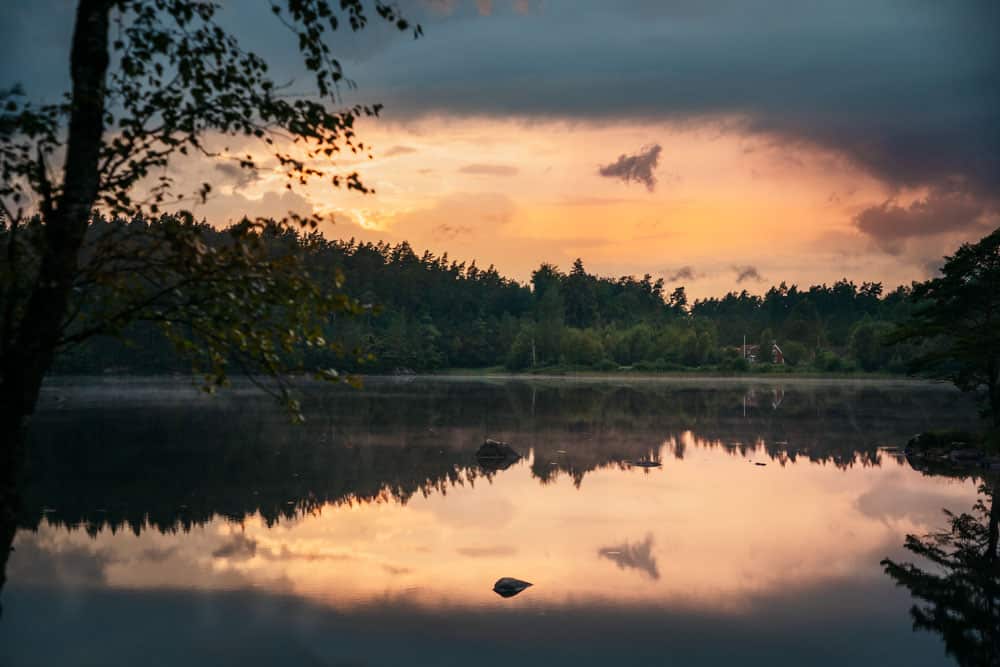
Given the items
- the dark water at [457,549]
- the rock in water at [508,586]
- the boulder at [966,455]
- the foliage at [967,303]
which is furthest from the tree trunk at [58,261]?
the boulder at [966,455]

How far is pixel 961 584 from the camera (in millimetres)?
22891

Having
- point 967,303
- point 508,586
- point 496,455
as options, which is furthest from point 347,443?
point 967,303

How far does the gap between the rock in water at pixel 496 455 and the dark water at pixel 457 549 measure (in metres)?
0.94

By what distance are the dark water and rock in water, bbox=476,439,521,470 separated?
94cm

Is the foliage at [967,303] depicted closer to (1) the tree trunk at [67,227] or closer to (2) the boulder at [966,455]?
(2) the boulder at [966,455]

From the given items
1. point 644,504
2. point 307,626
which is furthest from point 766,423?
point 307,626

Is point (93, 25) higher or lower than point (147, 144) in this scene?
higher

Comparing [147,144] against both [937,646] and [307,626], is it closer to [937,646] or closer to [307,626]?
[307,626]

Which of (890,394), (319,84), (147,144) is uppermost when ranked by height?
(319,84)

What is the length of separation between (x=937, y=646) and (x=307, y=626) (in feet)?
42.9

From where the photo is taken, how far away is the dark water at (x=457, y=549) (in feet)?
61.0

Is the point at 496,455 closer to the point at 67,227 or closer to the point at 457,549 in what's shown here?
the point at 457,549

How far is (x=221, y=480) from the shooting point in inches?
1513

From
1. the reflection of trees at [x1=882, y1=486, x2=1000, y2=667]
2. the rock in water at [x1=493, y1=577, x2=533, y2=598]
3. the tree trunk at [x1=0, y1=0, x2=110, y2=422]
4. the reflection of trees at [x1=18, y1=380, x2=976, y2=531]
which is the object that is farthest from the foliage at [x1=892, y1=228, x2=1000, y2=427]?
the tree trunk at [x1=0, y1=0, x2=110, y2=422]
